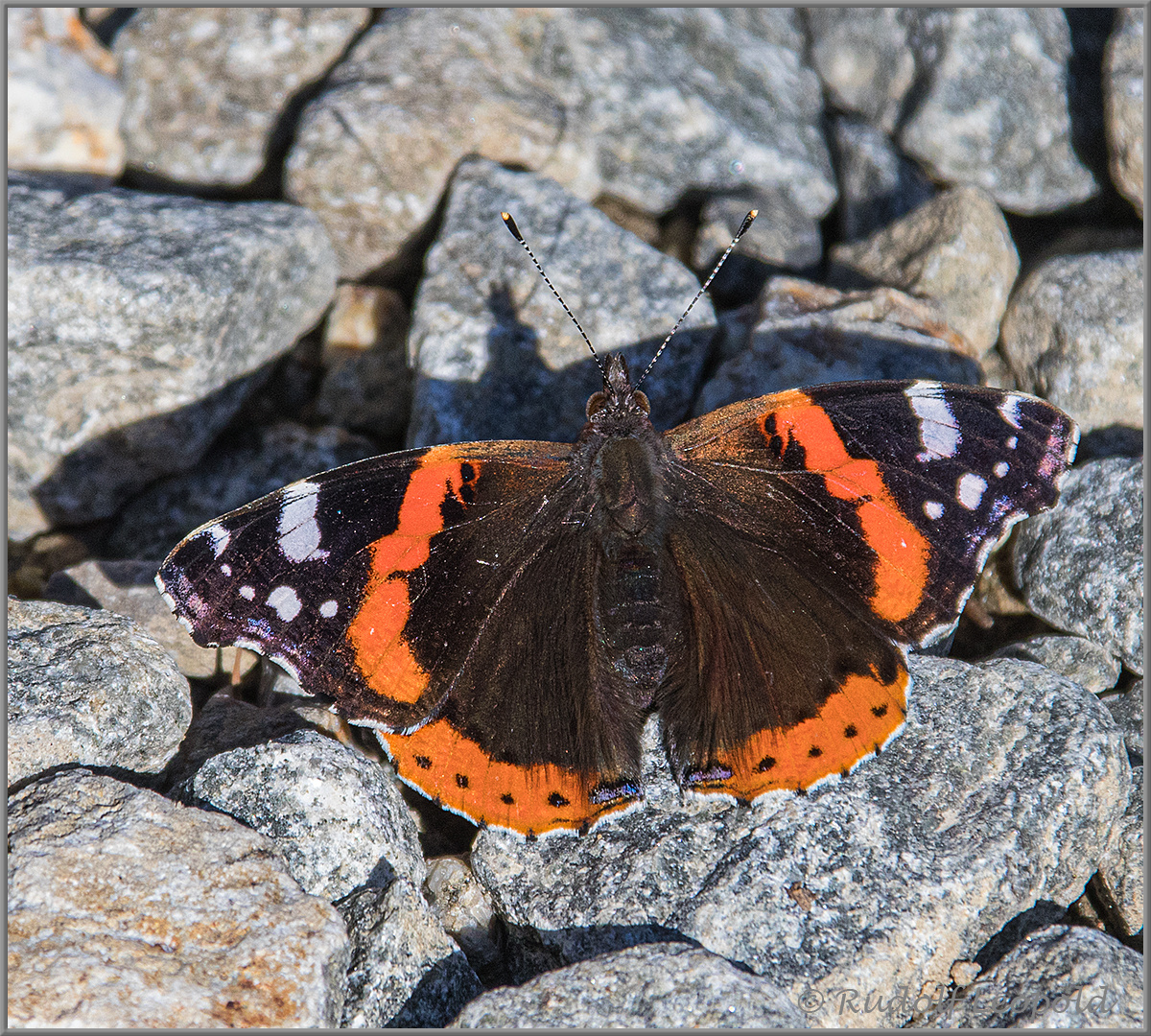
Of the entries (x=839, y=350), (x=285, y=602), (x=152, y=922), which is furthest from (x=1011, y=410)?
(x=152, y=922)

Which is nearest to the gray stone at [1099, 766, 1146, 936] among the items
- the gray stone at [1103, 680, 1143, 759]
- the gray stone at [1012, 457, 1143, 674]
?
the gray stone at [1103, 680, 1143, 759]

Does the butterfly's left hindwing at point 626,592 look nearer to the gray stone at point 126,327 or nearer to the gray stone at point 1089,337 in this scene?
the gray stone at point 1089,337

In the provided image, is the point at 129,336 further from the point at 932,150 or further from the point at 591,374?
the point at 932,150

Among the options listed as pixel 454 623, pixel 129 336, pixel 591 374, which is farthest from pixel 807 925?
pixel 129 336

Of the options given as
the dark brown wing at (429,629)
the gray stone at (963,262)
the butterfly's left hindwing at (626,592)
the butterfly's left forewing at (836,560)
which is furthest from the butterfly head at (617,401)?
the gray stone at (963,262)

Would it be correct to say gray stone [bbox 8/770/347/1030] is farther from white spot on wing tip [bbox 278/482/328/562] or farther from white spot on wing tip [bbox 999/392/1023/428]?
white spot on wing tip [bbox 999/392/1023/428]

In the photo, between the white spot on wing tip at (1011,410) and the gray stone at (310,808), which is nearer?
the gray stone at (310,808)
